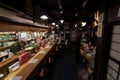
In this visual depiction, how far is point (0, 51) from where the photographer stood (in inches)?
254

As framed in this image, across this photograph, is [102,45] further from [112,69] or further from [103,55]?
[112,69]

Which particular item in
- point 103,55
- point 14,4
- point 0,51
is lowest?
point 0,51

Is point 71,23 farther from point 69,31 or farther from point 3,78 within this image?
point 3,78

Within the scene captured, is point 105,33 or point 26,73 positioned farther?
point 105,33

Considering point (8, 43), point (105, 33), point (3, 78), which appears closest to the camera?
point (3, 78)

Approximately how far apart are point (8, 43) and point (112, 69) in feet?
20.8

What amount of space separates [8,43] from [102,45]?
598 cm

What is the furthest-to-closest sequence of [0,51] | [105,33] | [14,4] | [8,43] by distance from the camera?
[8,43], [0,51], [14,4], [105,33]

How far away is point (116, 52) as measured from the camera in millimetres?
3006

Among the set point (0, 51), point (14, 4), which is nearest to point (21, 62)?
point (14, 4)

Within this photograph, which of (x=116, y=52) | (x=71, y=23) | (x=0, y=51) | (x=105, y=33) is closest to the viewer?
(x=116, y=52)

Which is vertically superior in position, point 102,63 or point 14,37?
point 14,37

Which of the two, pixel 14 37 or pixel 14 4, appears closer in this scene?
pixel 14 4

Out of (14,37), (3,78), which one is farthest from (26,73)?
(14,37)
